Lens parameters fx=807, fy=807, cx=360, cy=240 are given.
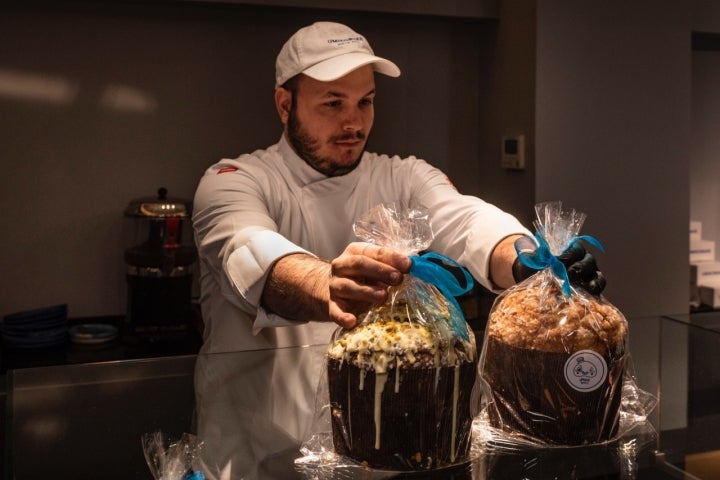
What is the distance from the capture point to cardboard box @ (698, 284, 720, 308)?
286 centimetres

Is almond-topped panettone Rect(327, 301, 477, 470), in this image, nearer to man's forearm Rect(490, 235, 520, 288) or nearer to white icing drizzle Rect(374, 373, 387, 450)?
white icing drizzle Rect(374, 373, 387, 450)

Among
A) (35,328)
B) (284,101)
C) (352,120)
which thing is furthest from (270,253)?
(35,328)

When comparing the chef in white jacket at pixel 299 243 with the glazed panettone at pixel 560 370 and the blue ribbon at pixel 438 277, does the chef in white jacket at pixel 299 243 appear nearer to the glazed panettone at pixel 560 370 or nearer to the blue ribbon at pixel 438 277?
the blue ribbon at pixel 438 277

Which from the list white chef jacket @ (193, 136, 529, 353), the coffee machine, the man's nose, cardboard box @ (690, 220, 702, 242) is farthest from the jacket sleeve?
cardboard box @ (690, 220, 702, 242)

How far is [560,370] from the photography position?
79cm

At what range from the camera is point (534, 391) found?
31.3 inches

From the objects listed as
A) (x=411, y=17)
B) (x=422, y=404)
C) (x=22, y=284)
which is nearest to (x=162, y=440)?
(x=422, y=404)

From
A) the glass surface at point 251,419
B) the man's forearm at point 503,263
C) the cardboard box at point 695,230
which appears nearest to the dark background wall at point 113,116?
the cardboard box at point 695,230

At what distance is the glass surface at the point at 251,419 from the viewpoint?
2.32 ft

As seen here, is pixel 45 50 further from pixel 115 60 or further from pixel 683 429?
pixel 683 429

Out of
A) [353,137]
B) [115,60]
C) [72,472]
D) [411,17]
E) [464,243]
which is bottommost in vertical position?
[72,472]

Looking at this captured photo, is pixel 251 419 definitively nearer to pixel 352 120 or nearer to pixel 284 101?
pixel 352 120

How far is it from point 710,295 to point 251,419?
2.46 m

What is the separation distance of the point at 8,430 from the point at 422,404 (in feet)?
1.32
